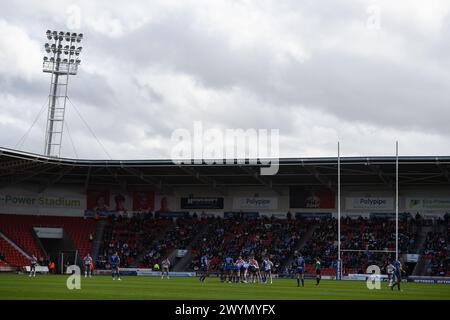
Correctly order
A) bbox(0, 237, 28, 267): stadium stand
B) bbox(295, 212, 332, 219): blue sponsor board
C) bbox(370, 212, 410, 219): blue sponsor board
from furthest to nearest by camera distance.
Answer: bbox(295, 212, 332, 219): blue sponsor board
bbox(370, 212, 410, 219): blue sponsor board
bbox(0, 237, 28, 267): stadium stand

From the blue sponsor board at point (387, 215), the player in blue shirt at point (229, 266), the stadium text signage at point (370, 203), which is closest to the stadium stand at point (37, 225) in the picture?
the player in blue shirt at point (229, 266)

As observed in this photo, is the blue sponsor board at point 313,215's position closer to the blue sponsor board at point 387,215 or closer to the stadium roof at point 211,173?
the stadium roof at point 211,173

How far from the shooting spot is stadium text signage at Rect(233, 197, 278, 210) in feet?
248

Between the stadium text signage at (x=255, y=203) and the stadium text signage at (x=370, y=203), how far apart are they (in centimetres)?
733

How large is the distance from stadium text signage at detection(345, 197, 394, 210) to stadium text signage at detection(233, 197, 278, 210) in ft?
24.0

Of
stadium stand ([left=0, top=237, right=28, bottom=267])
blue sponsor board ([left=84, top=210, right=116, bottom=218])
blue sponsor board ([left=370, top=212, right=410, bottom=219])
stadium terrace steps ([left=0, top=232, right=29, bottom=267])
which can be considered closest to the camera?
stadium stand ([left=0, top=237, right=28, bottom=267])

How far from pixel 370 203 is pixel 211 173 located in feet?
50.3

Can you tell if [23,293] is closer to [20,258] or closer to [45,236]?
[20,258]

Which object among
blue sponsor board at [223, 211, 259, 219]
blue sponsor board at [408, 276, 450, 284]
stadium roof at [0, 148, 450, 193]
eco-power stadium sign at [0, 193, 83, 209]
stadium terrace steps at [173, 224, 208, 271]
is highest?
stadium roof at [0, 148, 450, 193]

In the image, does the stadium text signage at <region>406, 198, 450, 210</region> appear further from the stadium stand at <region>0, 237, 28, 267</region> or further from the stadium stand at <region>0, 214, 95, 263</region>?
the stadium stand at <region>0, 237, 28, 267</region>

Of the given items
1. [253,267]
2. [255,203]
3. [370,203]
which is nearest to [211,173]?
[255,203]

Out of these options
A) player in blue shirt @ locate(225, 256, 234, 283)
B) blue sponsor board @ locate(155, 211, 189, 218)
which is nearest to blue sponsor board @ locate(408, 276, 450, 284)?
player in blue shirt @ locate(225, 256, 234, 283)

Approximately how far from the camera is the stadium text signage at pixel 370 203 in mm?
71625
